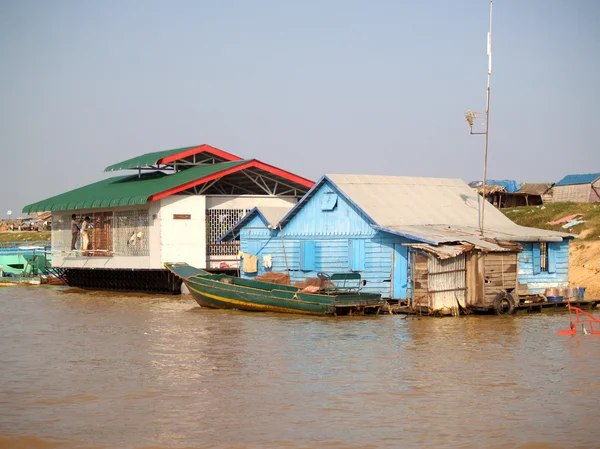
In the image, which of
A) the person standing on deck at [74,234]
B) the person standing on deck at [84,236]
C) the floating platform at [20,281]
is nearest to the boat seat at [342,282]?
the person standing on deck at [84,236]

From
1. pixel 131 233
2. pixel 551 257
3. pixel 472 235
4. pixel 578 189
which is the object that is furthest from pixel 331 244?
pixel 578 189

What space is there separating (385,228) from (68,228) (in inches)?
655

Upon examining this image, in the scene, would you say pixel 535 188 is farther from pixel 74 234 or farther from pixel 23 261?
pixel 23 261

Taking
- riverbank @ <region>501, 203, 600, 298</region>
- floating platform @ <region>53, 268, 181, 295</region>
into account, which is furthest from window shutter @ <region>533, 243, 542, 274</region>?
floating platform @ <region>53, 268, 181, 295</region>

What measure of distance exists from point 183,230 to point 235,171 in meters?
2.73

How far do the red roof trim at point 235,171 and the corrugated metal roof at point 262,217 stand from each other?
A: 1984mm

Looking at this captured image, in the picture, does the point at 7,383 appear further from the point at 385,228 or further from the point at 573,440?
the point at 385,228

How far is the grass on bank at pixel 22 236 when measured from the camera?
64.4m

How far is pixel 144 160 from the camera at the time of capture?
32.8 metres

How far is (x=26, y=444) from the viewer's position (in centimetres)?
1064

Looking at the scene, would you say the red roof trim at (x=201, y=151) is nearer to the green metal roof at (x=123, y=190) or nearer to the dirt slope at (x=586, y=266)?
the green metal roof at (x=123, y=190)

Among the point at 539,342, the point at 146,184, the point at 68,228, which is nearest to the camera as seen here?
the point at 539,342

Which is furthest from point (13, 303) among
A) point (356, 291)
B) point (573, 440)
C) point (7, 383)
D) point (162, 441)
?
point (573, 440)

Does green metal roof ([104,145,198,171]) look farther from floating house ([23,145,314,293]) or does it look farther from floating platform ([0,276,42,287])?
floating platform ([0,276,42,287])
